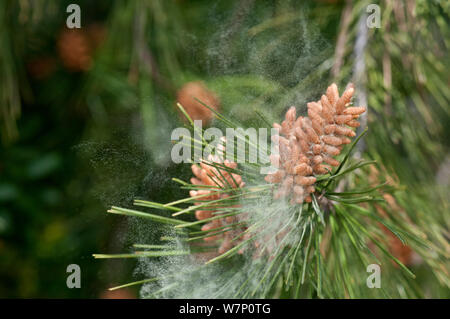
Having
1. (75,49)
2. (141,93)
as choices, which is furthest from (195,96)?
(75,49)

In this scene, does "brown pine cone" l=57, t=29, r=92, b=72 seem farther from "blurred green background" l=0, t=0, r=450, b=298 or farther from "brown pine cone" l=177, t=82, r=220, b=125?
"brown pine cone" l=177, t=82, r=220, b=125

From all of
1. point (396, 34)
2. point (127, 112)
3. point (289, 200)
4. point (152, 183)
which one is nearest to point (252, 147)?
point (289, 200)

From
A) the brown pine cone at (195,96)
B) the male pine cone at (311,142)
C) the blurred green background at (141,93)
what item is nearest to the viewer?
the male pine cone at (311,142)

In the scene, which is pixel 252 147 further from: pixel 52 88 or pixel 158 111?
pixel 52 88

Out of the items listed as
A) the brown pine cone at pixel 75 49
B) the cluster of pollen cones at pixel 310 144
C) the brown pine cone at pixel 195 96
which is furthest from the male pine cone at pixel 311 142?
the brown pine cone at pixel 75 49

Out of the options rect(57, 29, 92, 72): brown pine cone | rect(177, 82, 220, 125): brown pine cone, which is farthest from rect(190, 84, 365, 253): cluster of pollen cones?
rect(57, 29, 92, 72): brown pine cone

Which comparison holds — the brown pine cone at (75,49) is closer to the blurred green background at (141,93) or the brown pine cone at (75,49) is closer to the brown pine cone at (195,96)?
the blurred green background at (141,93)
